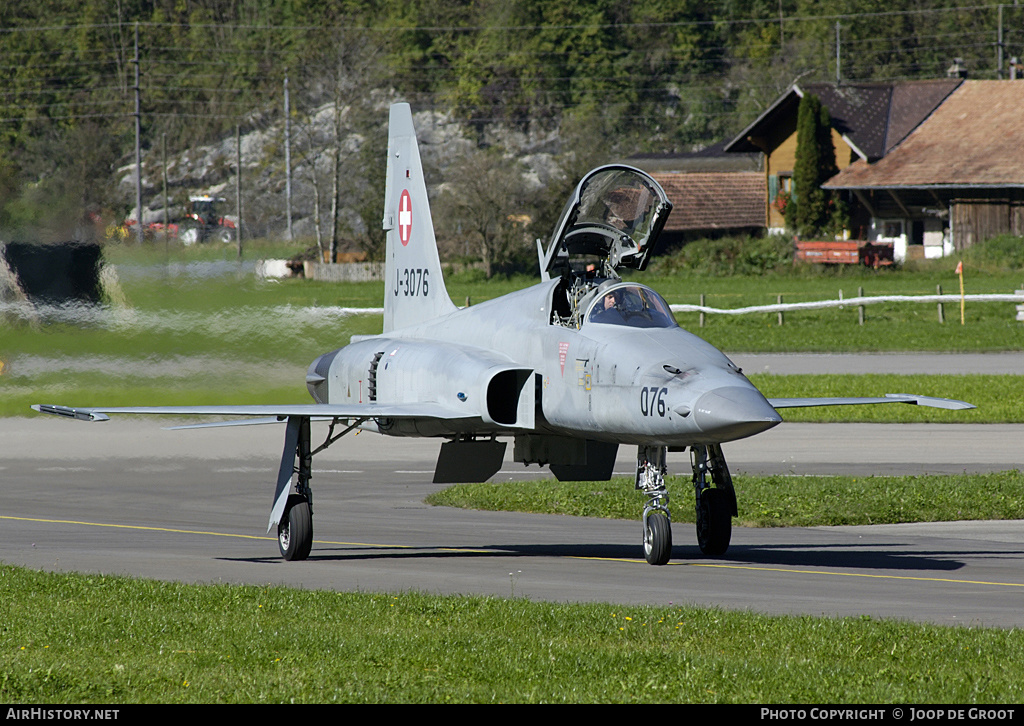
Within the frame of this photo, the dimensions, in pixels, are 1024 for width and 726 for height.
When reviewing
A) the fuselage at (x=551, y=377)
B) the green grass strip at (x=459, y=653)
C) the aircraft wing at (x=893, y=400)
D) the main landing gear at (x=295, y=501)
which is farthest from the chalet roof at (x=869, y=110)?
the green grass strip at (x=459, y=653)

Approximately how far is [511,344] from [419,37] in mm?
120313

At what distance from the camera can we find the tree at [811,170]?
7619 cm

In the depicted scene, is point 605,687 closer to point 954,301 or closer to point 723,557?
point 723,557

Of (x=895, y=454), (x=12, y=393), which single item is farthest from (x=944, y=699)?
(x=12, y=393)

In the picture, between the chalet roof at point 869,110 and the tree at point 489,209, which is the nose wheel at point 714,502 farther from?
the chalet roof at point 869,110

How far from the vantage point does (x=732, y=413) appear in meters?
11.3

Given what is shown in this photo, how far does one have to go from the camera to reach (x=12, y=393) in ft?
86.8

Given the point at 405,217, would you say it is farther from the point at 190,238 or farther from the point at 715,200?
the point at 715,200

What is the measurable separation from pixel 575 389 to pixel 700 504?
1.77 meters

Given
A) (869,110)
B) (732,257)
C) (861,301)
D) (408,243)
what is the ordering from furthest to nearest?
(869,110)
(732,257)
(861,301)
(408,243)

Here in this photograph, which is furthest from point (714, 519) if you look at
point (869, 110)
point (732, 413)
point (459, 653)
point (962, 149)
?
point (869, 110)

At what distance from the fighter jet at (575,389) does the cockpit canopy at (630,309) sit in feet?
0.04

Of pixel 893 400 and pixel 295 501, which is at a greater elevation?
pixel 893 400

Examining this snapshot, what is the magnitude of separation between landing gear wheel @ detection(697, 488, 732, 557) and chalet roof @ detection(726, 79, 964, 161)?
64224 millimetres
